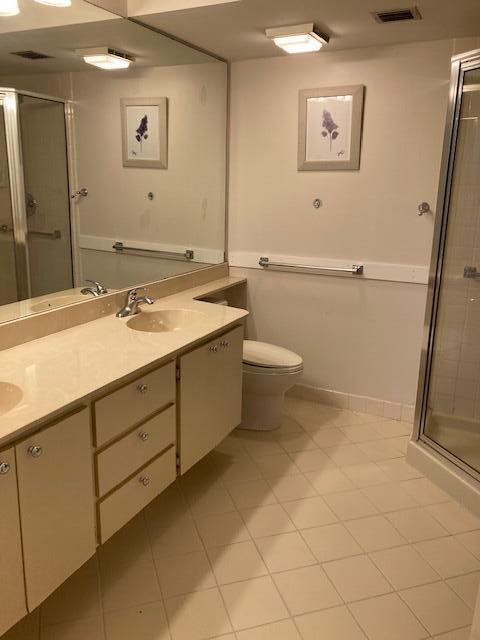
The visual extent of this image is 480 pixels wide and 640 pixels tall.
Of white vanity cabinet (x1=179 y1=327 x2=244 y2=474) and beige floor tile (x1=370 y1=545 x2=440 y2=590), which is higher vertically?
white vanity cabinet (x1=179 y1=327 x2=244 y2=474)

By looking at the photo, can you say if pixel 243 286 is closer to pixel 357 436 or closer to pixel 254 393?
pixel 254 393

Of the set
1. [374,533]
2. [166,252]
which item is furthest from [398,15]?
[374,533]

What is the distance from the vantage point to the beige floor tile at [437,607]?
174 cm

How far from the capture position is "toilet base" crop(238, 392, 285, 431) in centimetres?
292

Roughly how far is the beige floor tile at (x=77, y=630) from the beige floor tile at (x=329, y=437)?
4.91ft

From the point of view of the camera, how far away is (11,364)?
1.77 m

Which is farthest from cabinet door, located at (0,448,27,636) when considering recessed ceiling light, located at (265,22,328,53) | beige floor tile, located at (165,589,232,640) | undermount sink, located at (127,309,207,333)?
recessed ceiling light, located at (265,22,328,53)

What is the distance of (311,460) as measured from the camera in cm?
271

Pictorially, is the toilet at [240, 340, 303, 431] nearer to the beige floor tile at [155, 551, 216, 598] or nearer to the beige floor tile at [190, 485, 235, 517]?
the beige floor tile at [190, 485, 235, 517]

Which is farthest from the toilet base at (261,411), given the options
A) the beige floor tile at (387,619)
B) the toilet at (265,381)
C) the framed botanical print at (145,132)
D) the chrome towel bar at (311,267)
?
the framed botanical print at (145,132)

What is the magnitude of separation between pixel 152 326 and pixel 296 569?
1.23m

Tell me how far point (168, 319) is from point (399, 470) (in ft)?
4.50

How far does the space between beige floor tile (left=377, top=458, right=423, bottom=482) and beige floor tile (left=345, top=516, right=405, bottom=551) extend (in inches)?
14.1

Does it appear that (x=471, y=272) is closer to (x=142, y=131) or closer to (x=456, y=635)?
(x=456, y=635)
